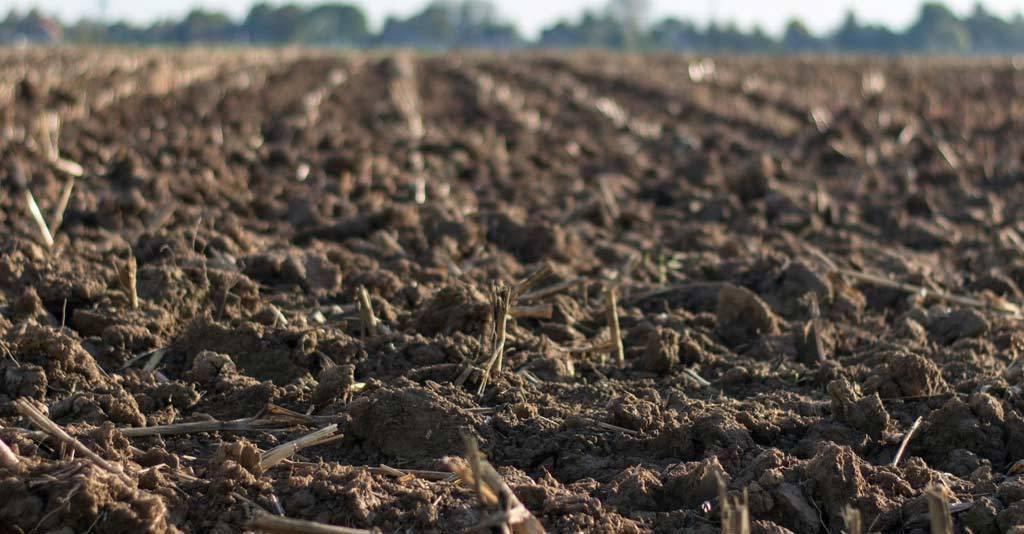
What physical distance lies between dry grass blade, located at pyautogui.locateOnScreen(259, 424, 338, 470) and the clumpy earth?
0.12 feet

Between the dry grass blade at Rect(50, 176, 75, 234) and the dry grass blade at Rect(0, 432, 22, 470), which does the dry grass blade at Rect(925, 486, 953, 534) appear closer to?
the dry grass blade at Rect(0, 432, 22, 470)

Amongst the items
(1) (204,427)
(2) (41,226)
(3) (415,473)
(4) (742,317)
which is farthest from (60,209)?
(3) (415,473)

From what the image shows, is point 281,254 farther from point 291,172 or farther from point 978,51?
point 978,51

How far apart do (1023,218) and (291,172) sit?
212 inches

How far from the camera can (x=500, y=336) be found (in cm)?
407

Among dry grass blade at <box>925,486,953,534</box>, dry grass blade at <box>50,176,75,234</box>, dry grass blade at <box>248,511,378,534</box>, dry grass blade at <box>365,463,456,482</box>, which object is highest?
dry grass blade at <box>925,486,953,534</box>

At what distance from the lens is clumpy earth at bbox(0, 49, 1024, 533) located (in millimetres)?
3217

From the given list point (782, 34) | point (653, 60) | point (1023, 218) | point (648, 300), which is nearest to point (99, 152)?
point (648, 300)

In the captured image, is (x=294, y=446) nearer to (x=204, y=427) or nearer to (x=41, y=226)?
(x=204, y=427)

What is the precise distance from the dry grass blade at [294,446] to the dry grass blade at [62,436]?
1.32ft

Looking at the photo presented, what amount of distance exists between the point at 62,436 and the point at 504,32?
4629 inches

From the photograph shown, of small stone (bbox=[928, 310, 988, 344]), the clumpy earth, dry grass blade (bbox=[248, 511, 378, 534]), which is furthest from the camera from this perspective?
small stone (bbox=[928, 310, 988, 344])

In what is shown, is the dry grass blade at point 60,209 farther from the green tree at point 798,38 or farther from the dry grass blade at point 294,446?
the green tree at point 798,38

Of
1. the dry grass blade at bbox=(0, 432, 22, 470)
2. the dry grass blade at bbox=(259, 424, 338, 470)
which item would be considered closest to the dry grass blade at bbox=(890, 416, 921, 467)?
the dry grass blade at bbox=(259, 424, 338, 470)
